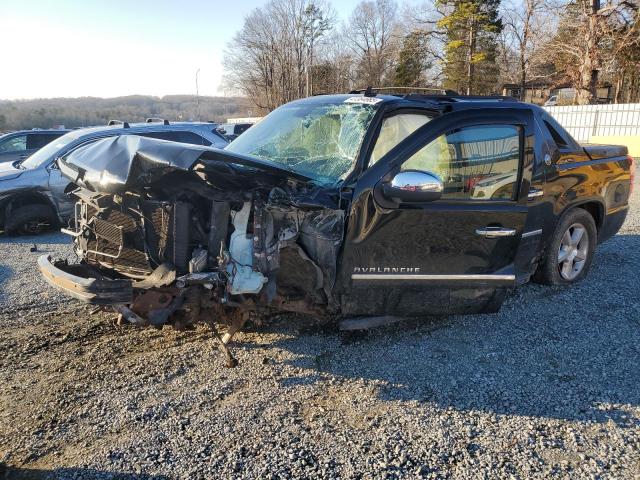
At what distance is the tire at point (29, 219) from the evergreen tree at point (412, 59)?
123ft

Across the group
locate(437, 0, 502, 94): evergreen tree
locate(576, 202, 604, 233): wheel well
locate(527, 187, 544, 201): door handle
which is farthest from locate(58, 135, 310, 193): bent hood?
locate(437, 0, 502, 94): evergreen tree

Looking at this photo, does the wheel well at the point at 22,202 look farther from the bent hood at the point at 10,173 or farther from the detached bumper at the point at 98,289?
the detached bumper at the point at 98,289

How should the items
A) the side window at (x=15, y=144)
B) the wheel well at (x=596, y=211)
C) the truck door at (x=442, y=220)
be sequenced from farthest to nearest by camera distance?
the side window at (x=15, y=144)
the wheel well at (x=596, y=211)
the truck door at (x=442, y=220)

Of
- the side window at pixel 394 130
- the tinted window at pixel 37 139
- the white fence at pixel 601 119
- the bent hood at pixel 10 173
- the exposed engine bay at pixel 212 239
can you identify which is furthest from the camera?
the white fence at pixel 601 119

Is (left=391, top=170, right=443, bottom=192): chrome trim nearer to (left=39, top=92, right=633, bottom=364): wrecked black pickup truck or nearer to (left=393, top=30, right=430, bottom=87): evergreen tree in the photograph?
(left=39, top=92, right=633, bottom=364): wrecked black pickup truck

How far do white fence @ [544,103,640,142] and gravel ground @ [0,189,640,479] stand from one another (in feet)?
58.8

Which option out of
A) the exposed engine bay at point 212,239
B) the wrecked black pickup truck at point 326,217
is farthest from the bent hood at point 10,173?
the exposed engine bay at point 212,239

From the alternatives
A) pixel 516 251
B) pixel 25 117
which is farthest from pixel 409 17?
pixel 25 117

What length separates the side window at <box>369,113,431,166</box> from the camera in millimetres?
3598

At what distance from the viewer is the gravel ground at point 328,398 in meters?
2.54

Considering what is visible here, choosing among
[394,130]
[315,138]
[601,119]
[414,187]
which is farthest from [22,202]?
[601,119]

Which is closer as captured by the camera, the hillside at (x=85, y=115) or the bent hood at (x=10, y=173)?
the bent hood at (x=10, y=173)

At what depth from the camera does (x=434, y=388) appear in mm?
3244

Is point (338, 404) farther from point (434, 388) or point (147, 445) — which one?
point (147, 445)
